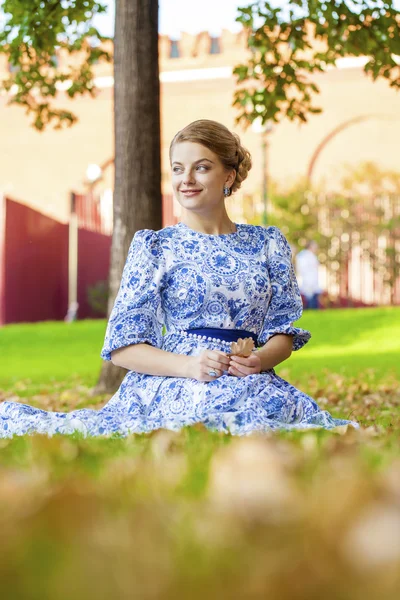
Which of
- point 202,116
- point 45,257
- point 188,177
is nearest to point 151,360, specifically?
point 188,177

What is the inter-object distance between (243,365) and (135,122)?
11.5 ft

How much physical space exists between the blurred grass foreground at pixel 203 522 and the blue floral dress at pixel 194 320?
1.12 metres

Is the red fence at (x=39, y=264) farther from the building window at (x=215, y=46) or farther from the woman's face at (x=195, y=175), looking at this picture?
the woman's face at (x=195, y=175)

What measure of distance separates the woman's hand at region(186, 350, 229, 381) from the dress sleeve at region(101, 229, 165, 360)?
239mm

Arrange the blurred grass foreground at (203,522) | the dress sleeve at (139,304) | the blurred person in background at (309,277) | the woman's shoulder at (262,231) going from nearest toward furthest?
1. the blurred grass foreground at (203,522)
2. the dress sleeve at (139,304)
3. the woman's shoulder at (262,231)
4. the blurred person in background at (309,277)

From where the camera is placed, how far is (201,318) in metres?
3.51

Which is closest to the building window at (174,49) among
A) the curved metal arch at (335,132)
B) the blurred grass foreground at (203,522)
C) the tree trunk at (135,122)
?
the curved metal arch at (335,132)

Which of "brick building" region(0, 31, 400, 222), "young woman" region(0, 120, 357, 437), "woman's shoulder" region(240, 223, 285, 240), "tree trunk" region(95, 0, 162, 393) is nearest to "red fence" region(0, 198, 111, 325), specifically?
"brick building" region(0, 31, 400, 222)

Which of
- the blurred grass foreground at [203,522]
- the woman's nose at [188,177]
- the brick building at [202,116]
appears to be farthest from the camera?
the brick building at [202,116]

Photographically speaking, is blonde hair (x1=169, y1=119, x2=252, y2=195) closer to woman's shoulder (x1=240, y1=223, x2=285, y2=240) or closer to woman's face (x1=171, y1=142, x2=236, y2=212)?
woman's face (x1=171, y1=142, x2=236, y2=212)

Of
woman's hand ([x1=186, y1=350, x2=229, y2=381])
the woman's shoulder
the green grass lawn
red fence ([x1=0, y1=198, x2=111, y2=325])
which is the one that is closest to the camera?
woman's hand ([x1=186, y1=350, x2=229, y2=381])

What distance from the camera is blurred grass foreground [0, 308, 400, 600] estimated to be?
3.09ft

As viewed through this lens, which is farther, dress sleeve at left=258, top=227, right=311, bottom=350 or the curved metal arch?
the curved metal arch

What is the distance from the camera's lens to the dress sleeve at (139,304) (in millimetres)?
3422
